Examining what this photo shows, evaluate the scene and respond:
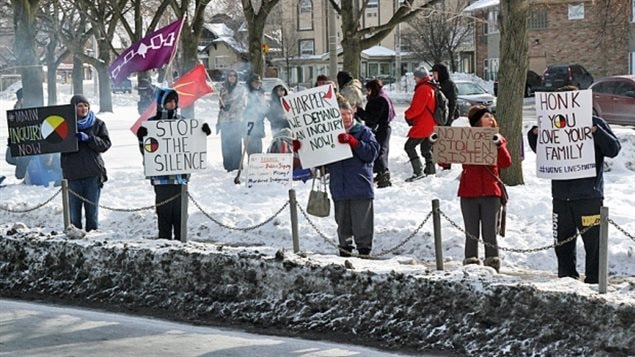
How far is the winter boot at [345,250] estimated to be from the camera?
10242 millimetres

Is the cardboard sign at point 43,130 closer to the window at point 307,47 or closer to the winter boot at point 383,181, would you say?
the winter boot at point 383,181

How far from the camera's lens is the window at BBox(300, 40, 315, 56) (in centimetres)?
8450

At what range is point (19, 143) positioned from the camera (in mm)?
12648

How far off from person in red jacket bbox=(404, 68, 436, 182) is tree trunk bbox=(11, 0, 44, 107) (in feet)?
26.0

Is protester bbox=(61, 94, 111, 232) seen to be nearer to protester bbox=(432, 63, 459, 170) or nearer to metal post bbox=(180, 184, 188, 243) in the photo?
metal post bbox=(180, 184, 188, 243)

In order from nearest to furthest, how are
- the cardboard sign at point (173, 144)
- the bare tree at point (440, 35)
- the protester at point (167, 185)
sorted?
1. the cardboard sign at point (173, 144)
2. the protester at point (167, 185)
3. the bare tree at point (440, 35)

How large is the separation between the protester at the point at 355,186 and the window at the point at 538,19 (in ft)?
160

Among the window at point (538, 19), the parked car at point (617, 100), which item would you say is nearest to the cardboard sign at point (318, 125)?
the parked car at point (617, 100)

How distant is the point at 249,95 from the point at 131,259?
23.2 ft

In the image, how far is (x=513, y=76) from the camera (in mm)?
14227

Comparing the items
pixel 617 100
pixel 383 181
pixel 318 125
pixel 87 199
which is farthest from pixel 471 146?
pixel 617 100

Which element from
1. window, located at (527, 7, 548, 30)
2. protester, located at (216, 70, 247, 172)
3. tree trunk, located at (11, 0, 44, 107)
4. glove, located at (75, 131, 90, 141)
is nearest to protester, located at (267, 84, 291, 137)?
protester, located at (216, 70, 247, 172)

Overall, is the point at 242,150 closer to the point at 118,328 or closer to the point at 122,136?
the point at 118,328

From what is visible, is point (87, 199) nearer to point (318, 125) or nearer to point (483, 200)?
point (318, 125)
